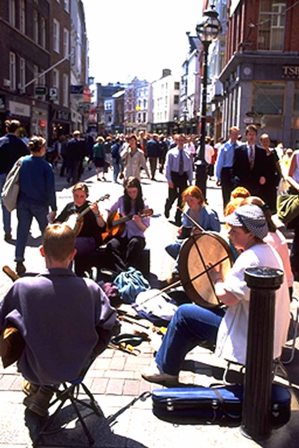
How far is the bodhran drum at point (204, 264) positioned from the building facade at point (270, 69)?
2212 cm

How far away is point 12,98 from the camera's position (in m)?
25.8

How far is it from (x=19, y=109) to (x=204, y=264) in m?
24.4

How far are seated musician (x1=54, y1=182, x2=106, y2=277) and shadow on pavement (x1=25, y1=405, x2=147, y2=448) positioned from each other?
9.44ft

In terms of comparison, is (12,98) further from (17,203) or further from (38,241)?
(17,203)

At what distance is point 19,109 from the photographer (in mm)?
27141

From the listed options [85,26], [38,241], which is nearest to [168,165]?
[38,241]

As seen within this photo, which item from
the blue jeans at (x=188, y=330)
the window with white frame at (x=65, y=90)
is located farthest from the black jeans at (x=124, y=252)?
the window with white frame at (x=65, y=90)

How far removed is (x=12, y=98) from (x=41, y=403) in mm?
24124

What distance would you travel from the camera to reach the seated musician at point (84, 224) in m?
6.36

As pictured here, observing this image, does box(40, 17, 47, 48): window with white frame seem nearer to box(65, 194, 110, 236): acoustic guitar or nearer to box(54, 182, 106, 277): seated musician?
box(54, 182, 106, 277): seated musician

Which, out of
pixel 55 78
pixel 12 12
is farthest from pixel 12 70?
→ pixel 55 78

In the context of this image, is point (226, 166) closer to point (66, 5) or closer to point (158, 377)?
point (158, 377)

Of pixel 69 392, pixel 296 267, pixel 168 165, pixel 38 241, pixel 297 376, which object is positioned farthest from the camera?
pixel 168 165

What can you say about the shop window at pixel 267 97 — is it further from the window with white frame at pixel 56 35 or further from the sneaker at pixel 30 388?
the sneaker at pixel 30 388
